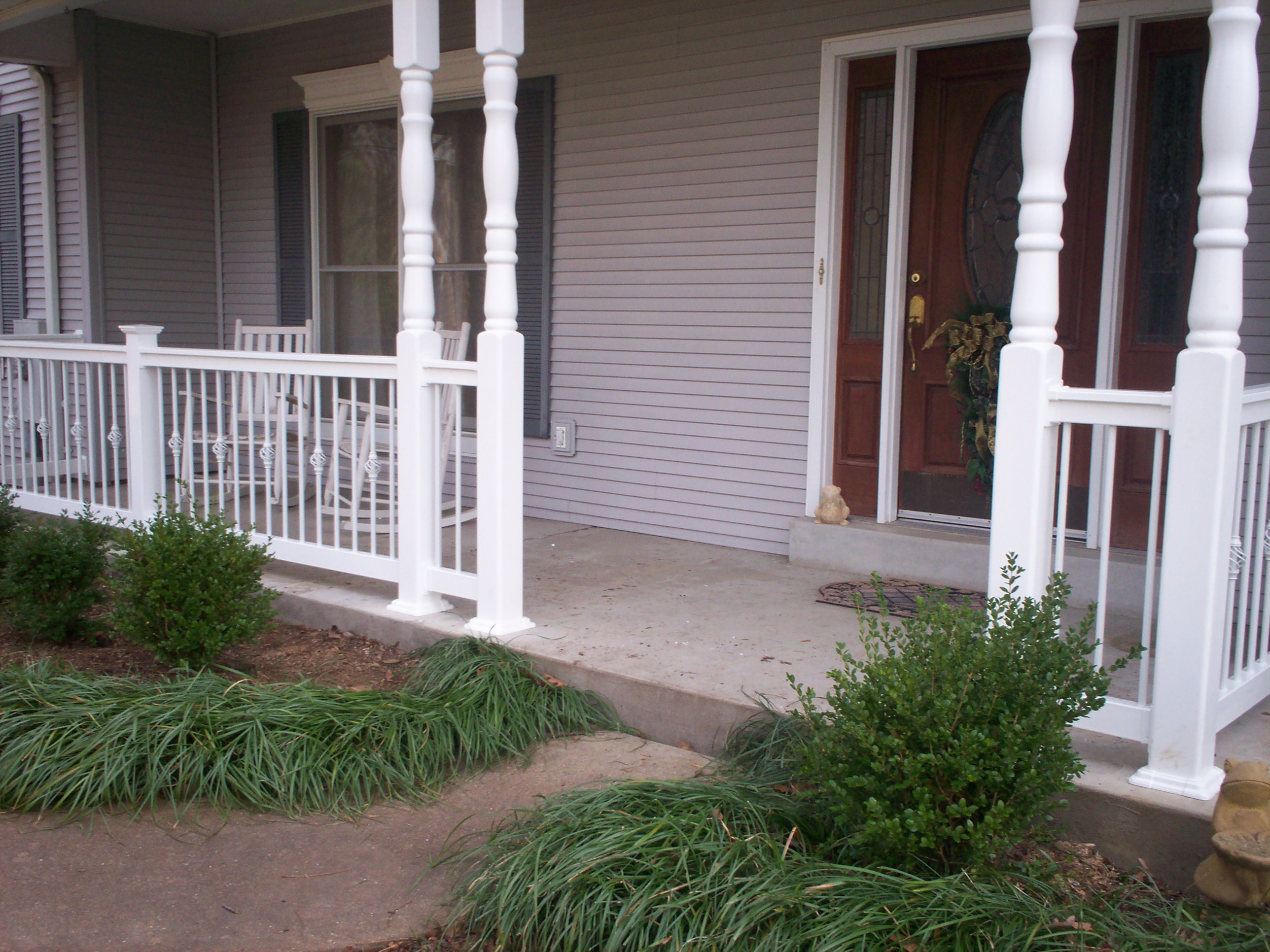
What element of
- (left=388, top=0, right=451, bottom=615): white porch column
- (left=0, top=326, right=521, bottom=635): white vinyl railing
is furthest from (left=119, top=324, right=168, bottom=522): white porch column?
(left=388, top=0, right=451, bottom=615): white porch column

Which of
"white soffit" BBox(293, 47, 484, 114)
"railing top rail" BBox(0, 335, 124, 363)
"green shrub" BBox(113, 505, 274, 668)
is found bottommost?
"green shrub" BBox(113, 505, 274, 668)

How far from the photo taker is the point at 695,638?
3.65 m

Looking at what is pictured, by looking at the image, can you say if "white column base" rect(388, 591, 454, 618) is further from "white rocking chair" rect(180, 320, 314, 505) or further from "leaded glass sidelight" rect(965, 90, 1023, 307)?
"leaded glass sidelight" rect(965, 90, 1023, 307)

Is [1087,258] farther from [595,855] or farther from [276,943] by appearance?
[276,943]

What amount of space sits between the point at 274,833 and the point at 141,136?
5.58 metres

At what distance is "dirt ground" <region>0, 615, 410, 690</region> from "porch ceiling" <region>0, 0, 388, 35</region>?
12.5ft

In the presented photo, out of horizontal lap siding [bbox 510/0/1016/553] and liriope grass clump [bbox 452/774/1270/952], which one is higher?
horizontal lap siding [bbox 510/0/1016/553]

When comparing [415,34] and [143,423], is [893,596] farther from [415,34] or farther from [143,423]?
[143,423]

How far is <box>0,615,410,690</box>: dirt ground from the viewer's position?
3605mm

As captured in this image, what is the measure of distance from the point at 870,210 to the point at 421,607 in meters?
2.47

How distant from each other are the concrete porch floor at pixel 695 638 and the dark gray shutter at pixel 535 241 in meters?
0.89

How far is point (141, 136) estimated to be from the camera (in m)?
6.88

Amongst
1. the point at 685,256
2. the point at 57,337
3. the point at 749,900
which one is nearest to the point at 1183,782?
the point at 749,900

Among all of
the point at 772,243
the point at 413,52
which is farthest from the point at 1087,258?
the point at 413,52
